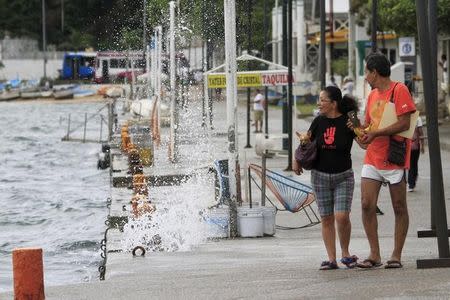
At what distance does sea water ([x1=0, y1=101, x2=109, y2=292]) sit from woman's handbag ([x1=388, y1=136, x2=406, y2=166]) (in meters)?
5.11

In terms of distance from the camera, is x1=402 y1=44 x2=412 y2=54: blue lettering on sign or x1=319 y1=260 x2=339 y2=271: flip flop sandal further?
x1=402 y1=44 x2=412 y2=54: blue lettering on sign

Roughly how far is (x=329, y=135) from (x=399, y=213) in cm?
98

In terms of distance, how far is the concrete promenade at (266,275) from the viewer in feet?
38.0

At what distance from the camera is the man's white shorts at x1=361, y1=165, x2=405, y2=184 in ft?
40.8

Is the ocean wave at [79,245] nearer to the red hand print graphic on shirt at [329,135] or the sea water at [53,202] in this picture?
the sea water at [53,202]

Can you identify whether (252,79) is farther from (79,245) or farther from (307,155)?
(307,155)

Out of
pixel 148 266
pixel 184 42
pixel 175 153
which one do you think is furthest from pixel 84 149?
pixel 148 266

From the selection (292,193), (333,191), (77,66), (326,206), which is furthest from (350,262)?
(77,66)

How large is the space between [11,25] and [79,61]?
48.5ft

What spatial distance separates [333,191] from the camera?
506 inches

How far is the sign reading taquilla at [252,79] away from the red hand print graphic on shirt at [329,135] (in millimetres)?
13882

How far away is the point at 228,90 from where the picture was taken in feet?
55.0

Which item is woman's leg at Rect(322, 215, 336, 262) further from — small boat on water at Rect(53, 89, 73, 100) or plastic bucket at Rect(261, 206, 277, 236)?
small boat on water at Rect(53, 89, 73, 100)

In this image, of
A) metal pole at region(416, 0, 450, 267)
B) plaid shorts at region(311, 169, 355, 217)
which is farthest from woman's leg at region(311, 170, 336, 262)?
metal pole at region(416, 0, 450, 267)
